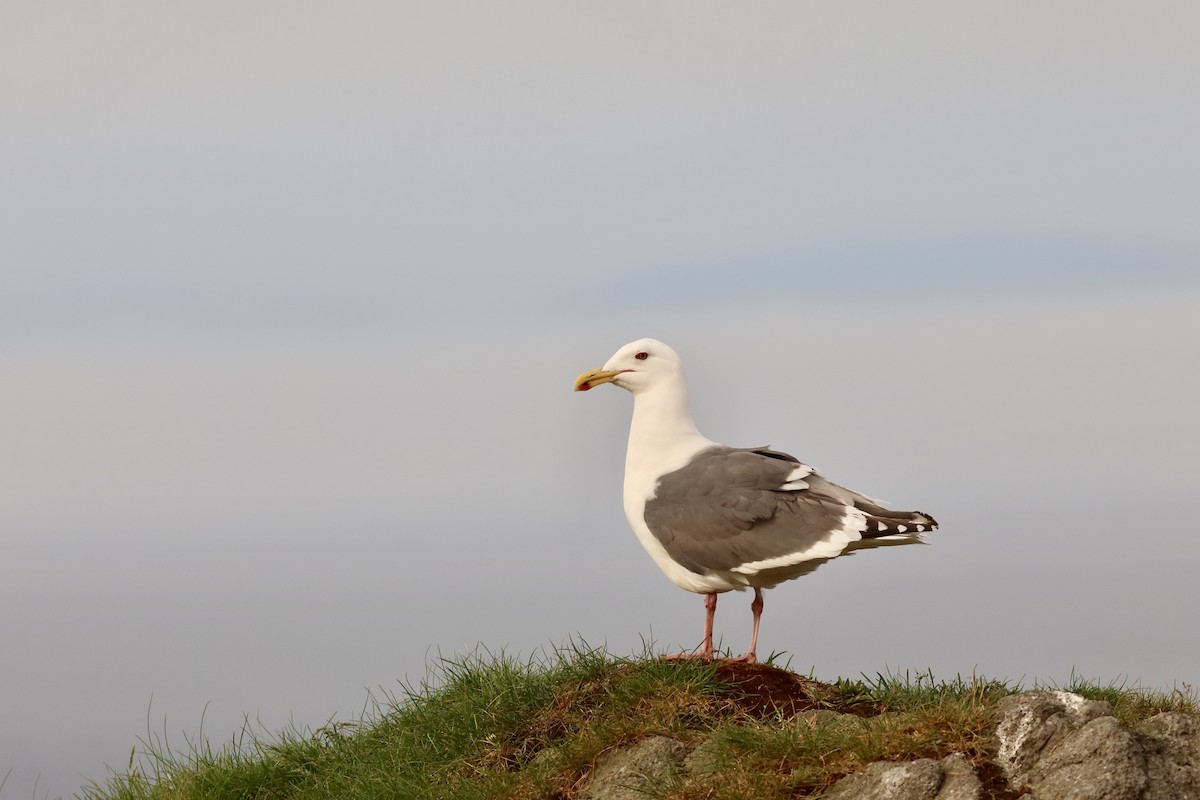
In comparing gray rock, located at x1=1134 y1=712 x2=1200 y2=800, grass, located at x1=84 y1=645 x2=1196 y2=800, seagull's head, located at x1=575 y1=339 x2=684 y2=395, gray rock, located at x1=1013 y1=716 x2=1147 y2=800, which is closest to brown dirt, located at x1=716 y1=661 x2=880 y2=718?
grass, located at x1=84 y1=645 x2=1196 y2=800

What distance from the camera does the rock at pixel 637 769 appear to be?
9688 mm

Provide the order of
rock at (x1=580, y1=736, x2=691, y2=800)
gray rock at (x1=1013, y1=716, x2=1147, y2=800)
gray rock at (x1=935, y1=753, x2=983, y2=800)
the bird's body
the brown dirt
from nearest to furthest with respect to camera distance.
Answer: gray rock at (x1=1013, y1=716, x2=1147, y2=800) < gray rock at (x1=935, y1=753, x2=983, y2=800) < rock at (x1=580, y1=736, x2=691, y2=800) < the brown dirt < the bird's body

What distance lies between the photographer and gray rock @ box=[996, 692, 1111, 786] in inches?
338

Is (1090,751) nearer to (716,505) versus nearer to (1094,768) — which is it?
(1094,768)

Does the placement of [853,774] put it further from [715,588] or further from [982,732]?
[715,588]

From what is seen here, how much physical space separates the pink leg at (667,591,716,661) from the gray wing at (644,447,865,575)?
1.23 ft

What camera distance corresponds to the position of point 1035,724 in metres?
8.65

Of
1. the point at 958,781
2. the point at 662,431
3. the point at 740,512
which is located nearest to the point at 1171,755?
the point at 958,781

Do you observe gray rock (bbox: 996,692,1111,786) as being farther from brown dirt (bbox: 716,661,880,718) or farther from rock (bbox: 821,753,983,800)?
brown dirt (bbox: 716,661,880,718)

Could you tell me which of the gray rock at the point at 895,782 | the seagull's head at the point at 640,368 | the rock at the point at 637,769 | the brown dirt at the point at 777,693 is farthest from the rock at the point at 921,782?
the seagull's head at the point at 640,368

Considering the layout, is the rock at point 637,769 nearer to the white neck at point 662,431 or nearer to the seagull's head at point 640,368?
the white neck at point 662,431

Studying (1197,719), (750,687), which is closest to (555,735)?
(750,687)

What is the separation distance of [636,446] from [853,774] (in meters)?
4.24

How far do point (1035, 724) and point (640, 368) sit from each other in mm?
5033
